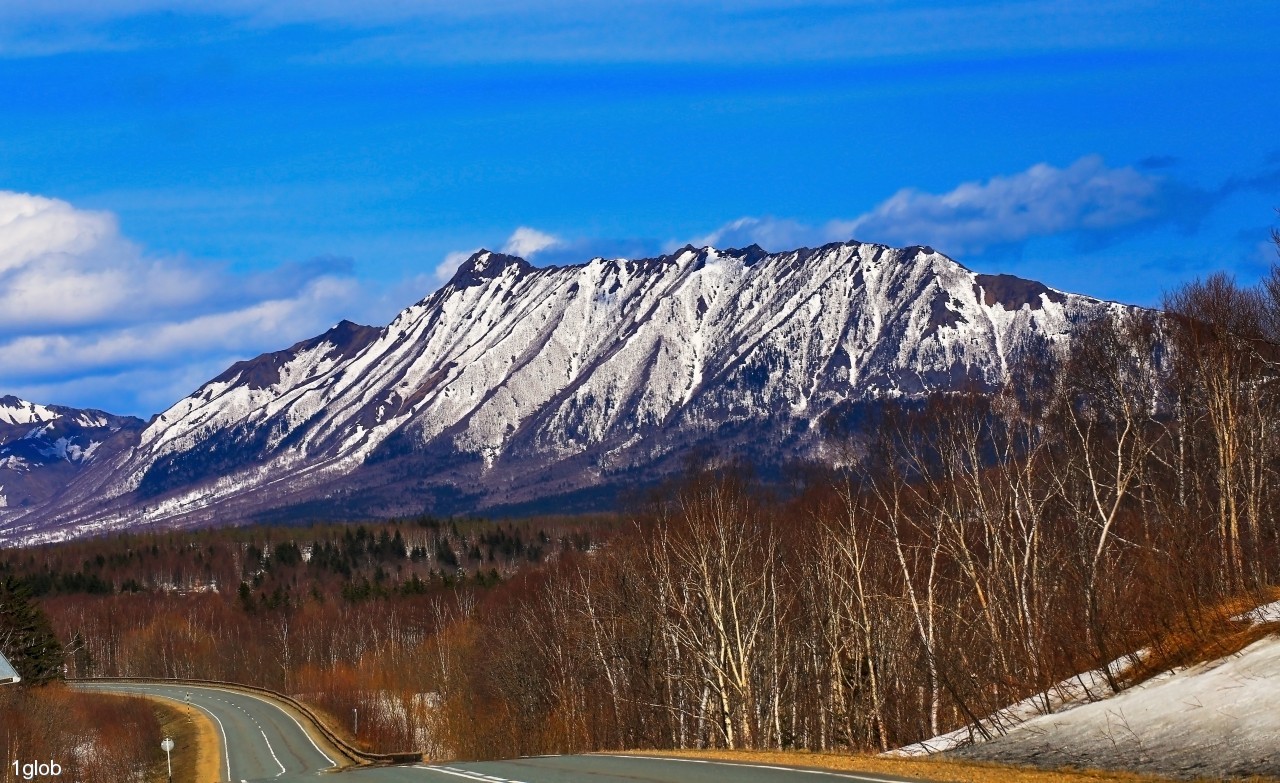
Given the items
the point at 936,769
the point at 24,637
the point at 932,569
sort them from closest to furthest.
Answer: the point at 936,769, the point at 932,569, the point at 24,637

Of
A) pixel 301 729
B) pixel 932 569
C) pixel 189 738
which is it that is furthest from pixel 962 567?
pixel 189 738

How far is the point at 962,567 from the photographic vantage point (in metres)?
50.4

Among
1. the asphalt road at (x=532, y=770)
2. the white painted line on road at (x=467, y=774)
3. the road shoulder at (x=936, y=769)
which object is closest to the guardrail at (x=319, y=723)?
the asphalt road at (x=532, y=770)

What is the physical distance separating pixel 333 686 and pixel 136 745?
3968 cm

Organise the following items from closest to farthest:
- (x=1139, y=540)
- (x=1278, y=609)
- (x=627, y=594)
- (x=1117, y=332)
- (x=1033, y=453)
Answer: (x=1278, y=609)
(x=1033, y=453)
(x=1139, y=540)
(x=1117, y=332)
(x=627, y=594)

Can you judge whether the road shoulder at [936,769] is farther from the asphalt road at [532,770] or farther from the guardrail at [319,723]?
the guardrail at [319,723]

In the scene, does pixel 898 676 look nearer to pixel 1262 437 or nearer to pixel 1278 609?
pixel 1262 437

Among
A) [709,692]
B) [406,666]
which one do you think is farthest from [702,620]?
[406,666]

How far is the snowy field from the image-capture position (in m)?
25.3

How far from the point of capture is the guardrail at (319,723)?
68.3m

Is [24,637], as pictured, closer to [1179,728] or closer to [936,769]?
[936,769]

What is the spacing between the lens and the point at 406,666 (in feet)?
433

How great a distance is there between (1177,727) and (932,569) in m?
22.5

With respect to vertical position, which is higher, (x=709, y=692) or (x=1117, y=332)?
(x=1117, y=332)
